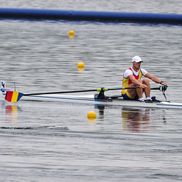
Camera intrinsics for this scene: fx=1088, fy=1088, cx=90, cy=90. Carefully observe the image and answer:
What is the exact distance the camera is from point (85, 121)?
20.6 m

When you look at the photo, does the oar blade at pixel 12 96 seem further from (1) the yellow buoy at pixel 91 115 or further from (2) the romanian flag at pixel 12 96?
(1) the yellow buoy at pixel 91 115

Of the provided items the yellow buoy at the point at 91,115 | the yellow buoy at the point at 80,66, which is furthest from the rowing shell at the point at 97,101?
the yellow buoy at the point at 80,66

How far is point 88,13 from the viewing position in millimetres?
48094

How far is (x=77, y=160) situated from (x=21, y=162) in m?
0.87

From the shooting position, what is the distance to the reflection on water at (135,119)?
1986 centimetres

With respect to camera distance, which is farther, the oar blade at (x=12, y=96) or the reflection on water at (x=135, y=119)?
the oar blade at (x=12, y=96)

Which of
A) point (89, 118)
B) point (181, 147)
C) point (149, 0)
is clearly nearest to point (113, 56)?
point (89, 118)

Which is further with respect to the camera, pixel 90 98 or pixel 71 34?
pixel 71 34

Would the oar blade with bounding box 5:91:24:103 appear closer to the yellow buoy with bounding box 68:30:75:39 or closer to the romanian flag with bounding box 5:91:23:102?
the romanian flag with bounding box 5:91:23:102

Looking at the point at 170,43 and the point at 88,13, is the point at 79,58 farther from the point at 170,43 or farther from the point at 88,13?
the point at 88,13

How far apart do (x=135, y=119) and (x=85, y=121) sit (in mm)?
1121

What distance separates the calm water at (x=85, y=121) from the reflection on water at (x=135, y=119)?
2 cm

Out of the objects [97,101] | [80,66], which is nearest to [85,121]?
[97,101]

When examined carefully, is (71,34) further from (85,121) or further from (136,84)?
(85,121)
